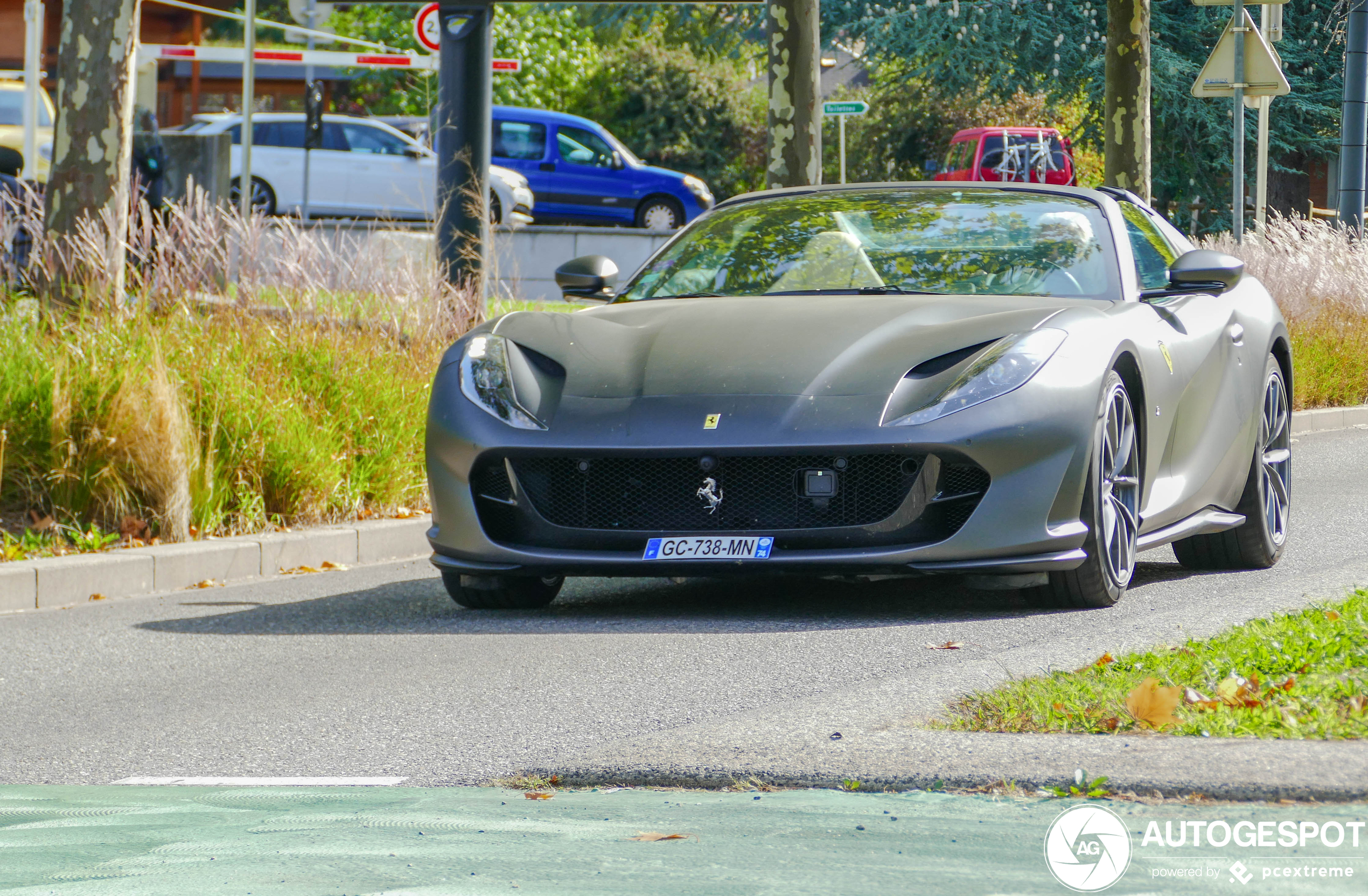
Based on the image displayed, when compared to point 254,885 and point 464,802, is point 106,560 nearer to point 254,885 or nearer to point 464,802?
point 464,802

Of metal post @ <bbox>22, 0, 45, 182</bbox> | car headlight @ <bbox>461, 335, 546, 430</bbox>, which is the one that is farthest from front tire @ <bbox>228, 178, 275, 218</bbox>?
car headlight @ <bbox>461, 335, 546, 430</bbox>

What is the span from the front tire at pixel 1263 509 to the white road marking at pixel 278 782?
4.08 metres

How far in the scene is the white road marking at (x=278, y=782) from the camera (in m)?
4.00

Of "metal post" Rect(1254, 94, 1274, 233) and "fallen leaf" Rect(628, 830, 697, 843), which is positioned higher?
"metal post" Rect(1254, 94, 1274, 233)

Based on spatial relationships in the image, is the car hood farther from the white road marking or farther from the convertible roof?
the white road marking

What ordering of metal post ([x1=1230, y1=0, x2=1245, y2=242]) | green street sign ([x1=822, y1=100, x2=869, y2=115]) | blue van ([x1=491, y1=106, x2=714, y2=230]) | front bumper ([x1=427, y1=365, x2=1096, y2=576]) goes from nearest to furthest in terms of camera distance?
front bumper ([x1=427, y1=365, x2=1096, y2=576]) → metal post ([x1=1230, y1=0, x2=1245, y2=242]) → green street sign ([x1=822, y1=100, x2=869, y2=115]) → blue van ([x1=491, y1=106, x2=714, y2=230])

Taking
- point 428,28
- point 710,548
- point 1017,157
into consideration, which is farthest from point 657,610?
point 1017,157

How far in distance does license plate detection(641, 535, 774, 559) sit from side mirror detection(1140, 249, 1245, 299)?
173 cm

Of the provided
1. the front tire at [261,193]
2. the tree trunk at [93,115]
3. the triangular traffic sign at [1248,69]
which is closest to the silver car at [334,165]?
the front tire at [261,193]

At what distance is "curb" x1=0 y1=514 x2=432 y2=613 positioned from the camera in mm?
7188

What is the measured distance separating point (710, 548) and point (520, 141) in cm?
2445

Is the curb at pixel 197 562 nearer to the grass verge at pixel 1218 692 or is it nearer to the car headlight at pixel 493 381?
the car headlight at pixel 493 381

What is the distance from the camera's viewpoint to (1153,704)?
404 cm

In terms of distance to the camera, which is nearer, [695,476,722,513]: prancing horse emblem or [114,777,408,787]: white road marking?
[114,777,408,787]: white road marking
